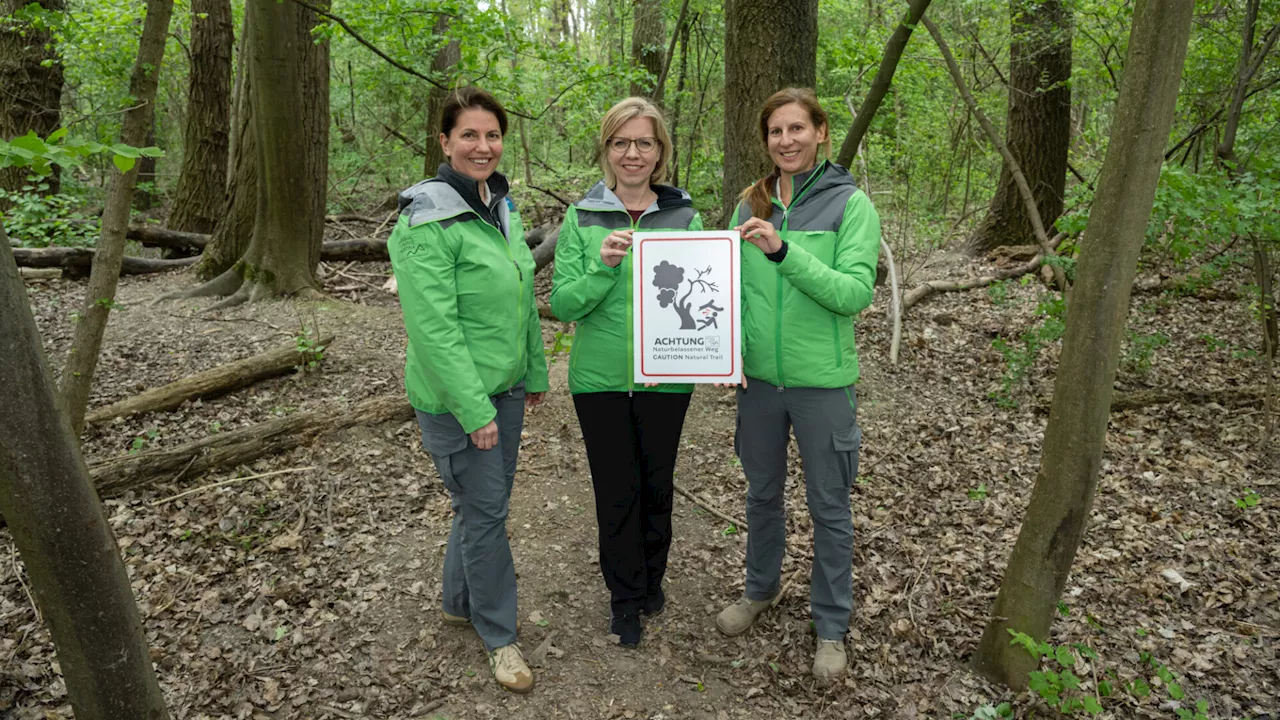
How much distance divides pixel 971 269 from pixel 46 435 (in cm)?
956

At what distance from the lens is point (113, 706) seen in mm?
2084

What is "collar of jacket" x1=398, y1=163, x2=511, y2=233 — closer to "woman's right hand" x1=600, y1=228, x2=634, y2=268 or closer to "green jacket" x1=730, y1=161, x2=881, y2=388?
"woman's right hand" x1=600, y1=228, x2=634, y2=268

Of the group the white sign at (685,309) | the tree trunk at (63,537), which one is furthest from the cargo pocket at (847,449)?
the tree trunk at (63,537)

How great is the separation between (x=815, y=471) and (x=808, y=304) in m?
0.67

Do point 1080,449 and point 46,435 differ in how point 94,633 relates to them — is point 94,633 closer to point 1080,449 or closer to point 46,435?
point 46,435

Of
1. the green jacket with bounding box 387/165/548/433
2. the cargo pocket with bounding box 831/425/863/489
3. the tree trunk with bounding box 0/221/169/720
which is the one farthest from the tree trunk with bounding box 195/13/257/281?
the cargo pocket with bounding box 831/425/863/489

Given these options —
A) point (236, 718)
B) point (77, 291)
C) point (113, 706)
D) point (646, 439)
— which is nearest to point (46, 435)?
point (113, 706)

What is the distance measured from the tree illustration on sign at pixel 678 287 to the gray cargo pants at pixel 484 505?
71cm

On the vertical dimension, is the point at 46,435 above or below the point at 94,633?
above

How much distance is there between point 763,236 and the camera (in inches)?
109

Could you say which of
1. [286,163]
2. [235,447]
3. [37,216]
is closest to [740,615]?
[235,447]

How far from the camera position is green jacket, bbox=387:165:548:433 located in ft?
8.96

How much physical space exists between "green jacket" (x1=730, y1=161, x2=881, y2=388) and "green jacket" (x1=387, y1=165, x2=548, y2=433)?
35.7 inches

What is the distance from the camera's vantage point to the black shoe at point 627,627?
Result: 347cm
